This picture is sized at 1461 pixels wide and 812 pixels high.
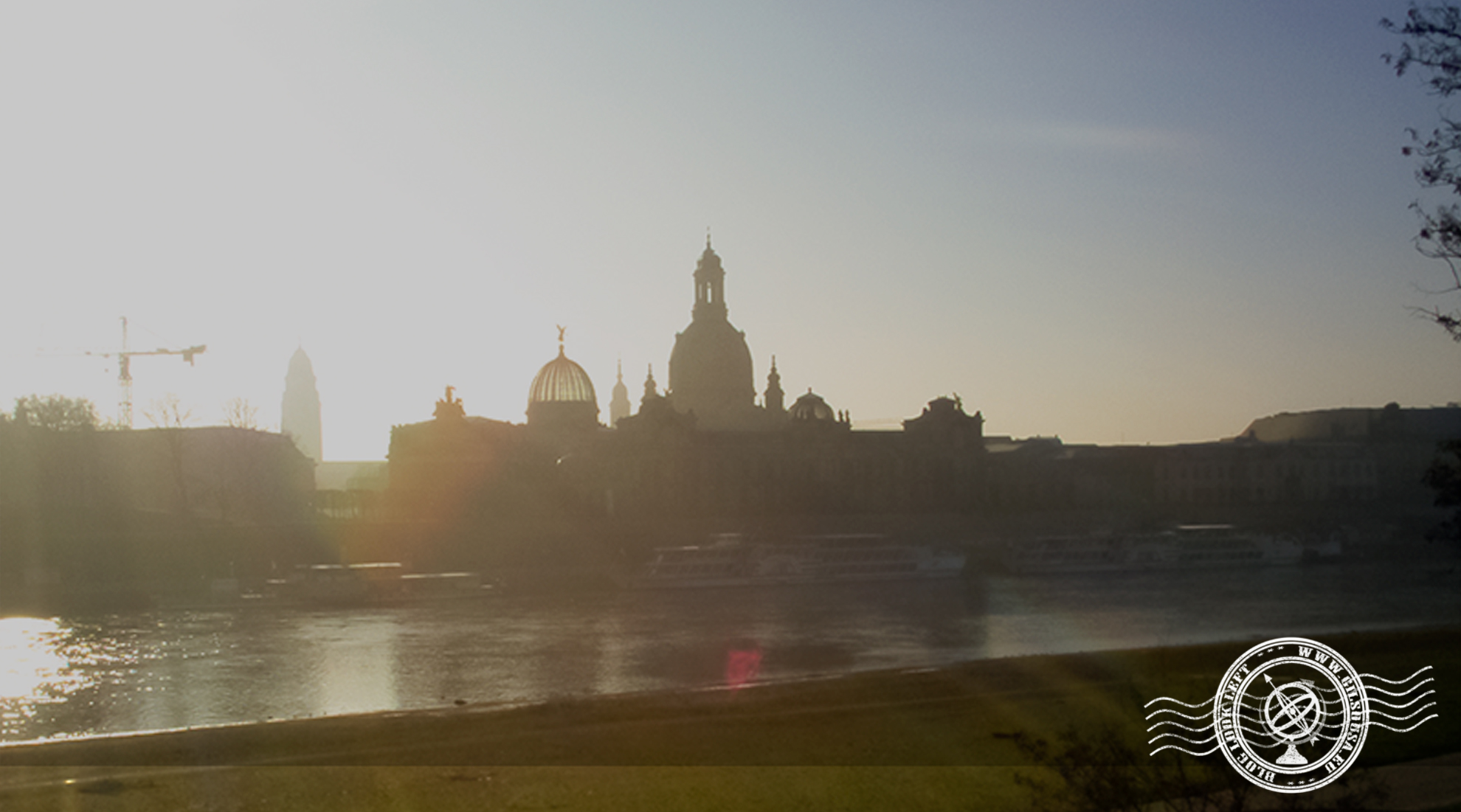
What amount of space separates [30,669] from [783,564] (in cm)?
2953

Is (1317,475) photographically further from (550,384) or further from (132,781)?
Answer: (132,781)

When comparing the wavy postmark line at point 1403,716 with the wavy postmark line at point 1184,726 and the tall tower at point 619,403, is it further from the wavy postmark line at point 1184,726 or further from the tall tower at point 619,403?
the tall tower at point 619,403

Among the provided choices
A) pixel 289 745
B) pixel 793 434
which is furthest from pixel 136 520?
pixel 289 745

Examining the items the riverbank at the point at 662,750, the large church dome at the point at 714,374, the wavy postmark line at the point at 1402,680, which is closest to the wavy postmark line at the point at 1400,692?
the wavy postmark line at the point at 1402,680

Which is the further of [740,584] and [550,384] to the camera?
[550,384]

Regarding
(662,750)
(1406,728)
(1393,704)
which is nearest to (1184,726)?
(1406,728)

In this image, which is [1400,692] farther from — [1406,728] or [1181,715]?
[1181,715]

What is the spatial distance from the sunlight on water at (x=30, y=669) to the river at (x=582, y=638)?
0.10 meters

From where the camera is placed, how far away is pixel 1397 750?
10516 millimetres

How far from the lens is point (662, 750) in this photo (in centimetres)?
1184

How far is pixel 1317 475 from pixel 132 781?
84202 mm

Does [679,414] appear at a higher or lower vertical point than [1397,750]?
higher

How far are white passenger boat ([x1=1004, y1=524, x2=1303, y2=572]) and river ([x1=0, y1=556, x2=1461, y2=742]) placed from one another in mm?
6395

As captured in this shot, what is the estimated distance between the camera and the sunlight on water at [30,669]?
1013 inches
